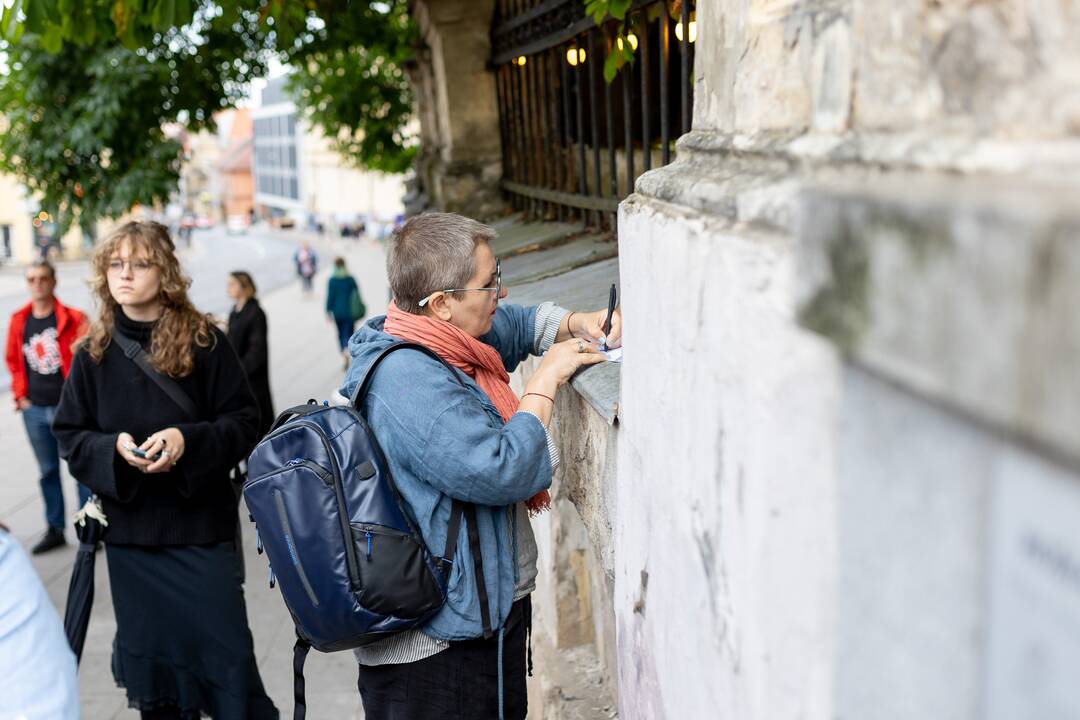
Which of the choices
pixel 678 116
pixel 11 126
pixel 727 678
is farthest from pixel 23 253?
pixel 727 678

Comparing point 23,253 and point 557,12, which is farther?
point 23,253

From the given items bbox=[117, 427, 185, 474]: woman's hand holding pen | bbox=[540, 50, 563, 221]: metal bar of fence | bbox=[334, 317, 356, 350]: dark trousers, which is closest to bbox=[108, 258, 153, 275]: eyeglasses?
bbox=[117, 427, 185, 474]: woman's hand holding pen

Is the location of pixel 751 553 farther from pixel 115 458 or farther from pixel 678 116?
pixel 678 116

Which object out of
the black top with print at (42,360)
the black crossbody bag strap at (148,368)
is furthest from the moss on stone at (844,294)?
the black top with print at (42,360)

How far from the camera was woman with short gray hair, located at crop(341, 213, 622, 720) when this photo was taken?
222 centimetres

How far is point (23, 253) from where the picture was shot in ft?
173

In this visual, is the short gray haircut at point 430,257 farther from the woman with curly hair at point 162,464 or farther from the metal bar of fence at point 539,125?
the metal bar of fence at point 539,125

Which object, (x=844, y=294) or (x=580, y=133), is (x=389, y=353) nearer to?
(x=844, y=294)

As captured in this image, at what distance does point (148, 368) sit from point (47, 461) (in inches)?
137

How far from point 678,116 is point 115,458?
338 cm

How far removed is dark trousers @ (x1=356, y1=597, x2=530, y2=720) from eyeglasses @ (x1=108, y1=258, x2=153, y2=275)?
1.46 meters

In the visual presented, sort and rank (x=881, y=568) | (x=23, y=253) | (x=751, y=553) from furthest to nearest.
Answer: (x=23, y=253) → (x=751, y=553) → (x=881, y=568)

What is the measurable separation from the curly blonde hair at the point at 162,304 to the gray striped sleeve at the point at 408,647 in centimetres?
134

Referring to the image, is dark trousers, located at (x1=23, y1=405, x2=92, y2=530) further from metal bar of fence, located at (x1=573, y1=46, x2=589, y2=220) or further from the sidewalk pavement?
metal bar of fence, located at (x1=573, y1=46, x2=589, y2=220)
